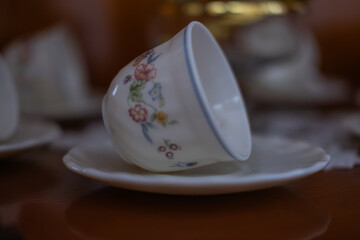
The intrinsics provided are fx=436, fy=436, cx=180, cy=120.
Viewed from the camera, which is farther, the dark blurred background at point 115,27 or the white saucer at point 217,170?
the dark blurred background at point 115,27

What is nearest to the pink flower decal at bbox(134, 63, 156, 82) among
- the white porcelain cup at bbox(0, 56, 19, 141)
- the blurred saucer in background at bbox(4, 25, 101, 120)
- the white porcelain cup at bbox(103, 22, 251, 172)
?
the white porcelain cup at bbox(103, 22, 251, 172)

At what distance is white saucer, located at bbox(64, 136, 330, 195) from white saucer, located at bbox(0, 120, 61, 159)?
62 millimetres

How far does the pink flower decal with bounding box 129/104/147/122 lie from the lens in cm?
43

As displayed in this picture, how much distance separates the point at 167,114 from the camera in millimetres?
415

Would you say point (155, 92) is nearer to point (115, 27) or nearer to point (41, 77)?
point (41, 77)

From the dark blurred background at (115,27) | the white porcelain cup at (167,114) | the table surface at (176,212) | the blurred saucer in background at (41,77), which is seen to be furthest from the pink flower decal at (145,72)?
the dark blurred background at (115,27)

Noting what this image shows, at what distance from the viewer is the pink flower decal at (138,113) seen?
0.43 meters

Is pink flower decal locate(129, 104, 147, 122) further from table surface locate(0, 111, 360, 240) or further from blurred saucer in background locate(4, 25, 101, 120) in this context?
blurred saucer in background locate(4, 25, 101, 120)

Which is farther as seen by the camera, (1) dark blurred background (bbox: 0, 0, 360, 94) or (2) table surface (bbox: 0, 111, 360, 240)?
(1) dark blurred background (bbox: 0, 0, 360, 94)

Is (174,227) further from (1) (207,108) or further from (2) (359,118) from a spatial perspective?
(2) (359,118)

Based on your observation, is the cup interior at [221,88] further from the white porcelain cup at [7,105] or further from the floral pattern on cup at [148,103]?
the white porcelain cup at [7,105]

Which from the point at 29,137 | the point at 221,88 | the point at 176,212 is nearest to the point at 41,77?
the point at 29,137

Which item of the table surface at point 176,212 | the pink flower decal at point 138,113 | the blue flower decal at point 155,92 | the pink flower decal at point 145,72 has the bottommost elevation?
the table surface at point 176,212

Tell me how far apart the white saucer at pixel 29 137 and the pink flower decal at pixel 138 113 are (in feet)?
0.55
